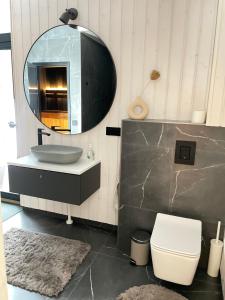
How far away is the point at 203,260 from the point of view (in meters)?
2.17

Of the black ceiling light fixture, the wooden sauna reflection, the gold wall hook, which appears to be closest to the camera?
the gold wall hook

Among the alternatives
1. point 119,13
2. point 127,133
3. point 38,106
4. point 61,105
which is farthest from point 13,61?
point 127,133

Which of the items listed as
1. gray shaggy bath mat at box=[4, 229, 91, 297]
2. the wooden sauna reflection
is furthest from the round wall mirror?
gray shaggy bath mat at box=[4, 229, 91, 297]

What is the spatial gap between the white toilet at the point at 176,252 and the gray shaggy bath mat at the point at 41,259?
2.62 ft

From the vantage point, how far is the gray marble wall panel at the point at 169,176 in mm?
1990

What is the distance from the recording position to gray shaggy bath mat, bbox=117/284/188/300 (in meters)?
1.81

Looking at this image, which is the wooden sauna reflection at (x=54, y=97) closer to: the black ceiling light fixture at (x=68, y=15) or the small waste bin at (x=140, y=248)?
the black ceiling light fixture at (x=68, y=15)

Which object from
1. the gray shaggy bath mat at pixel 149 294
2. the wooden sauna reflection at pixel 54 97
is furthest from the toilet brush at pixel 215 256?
the wooden sauna reflection at pixel 54 97

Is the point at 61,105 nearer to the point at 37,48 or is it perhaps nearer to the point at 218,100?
the point at 37,48

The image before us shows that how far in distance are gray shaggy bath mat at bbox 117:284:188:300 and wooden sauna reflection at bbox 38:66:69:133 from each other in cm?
166

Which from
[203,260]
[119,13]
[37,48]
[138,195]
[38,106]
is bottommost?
[203,260]

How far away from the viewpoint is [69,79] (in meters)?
2.56

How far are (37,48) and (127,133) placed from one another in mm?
1408

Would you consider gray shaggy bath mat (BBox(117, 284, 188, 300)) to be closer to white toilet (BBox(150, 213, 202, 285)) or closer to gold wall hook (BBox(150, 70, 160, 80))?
white toilet (BBox(150, 213, 202, 285))
